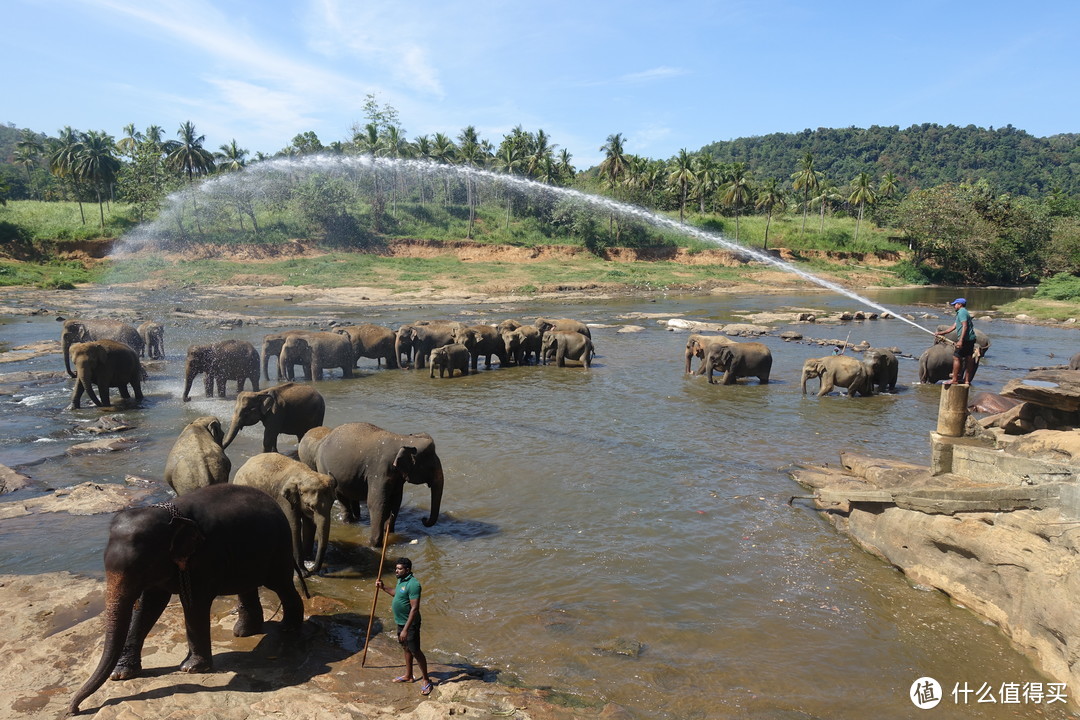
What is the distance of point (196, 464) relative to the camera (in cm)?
981

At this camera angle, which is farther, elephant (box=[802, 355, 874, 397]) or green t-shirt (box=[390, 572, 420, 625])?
elephant (box=[802, 355, 874, 397])

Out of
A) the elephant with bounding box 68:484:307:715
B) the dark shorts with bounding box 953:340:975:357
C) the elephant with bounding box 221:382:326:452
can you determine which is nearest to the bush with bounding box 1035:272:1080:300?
the dark shorts with bounding box 953:340:975:357

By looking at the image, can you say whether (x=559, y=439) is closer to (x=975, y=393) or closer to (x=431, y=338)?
(x=431, y=338)

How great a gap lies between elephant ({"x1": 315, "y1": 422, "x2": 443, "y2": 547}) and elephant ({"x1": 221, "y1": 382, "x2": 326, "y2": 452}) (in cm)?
252

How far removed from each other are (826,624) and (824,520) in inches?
139

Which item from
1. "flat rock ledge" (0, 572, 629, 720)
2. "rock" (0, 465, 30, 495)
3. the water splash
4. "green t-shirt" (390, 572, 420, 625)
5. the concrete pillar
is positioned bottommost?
"rock" (0, 465, 30, 495)

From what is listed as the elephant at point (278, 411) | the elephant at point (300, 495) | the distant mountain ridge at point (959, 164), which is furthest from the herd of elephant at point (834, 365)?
the distant mountain ridge at point (959, 164)

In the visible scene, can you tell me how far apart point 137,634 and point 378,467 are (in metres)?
4.07

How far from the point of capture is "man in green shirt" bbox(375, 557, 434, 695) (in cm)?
674

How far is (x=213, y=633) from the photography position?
302 inches

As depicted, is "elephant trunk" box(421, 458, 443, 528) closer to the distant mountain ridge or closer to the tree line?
the tree line

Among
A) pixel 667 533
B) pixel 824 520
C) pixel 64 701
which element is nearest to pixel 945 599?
pixel 824 520

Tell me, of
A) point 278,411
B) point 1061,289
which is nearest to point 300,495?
point 278,411

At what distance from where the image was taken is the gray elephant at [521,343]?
27.5m
